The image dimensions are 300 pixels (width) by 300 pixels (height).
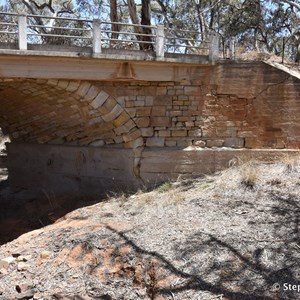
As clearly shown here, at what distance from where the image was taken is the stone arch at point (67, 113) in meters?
9.41

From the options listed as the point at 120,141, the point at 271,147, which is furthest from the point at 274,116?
the point at 120,141

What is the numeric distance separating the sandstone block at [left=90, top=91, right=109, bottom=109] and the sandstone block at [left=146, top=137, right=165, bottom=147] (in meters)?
1.43

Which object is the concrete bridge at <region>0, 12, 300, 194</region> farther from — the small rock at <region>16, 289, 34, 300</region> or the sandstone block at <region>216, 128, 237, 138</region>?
the small rock at <region>16, 289, 34, 300</region>

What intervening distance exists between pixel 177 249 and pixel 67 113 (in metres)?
5.22

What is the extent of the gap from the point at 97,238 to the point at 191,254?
1.72 metres

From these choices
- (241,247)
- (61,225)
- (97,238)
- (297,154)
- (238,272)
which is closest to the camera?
(238,272)

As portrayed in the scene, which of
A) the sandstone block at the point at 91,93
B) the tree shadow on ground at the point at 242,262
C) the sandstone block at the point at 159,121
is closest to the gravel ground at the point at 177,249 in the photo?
the tree shadow on ground at the point at 242,262

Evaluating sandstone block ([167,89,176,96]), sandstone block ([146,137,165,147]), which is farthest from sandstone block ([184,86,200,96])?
sandstone block ([146,137,165,147])

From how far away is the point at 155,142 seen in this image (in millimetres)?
10180

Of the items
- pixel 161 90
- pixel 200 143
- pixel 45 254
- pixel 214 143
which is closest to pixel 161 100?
pixel 161 90

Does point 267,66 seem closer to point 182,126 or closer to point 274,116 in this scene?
point 274,116

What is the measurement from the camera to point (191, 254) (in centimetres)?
639

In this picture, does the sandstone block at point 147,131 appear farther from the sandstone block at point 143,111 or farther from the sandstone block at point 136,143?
the sandstone block at point 143,111

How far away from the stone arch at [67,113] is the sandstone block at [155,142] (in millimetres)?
189
